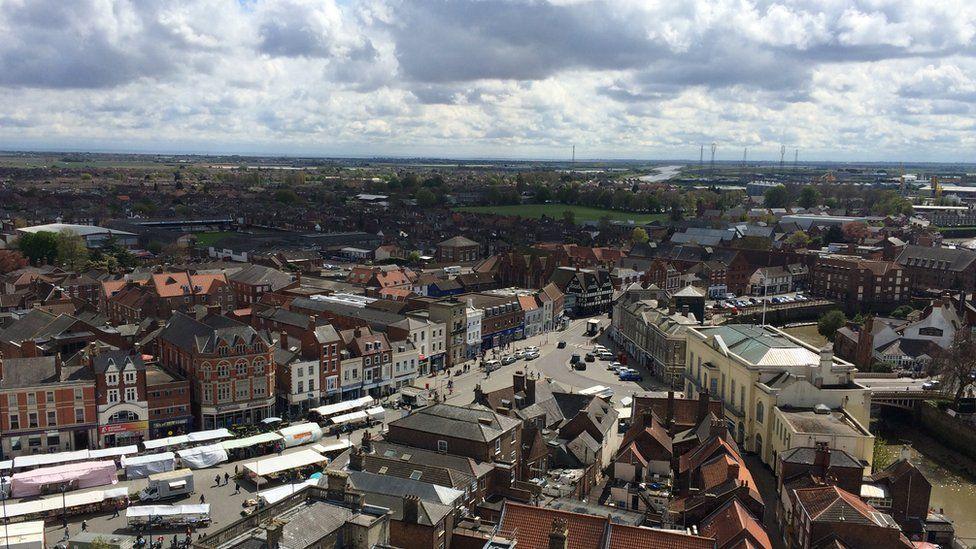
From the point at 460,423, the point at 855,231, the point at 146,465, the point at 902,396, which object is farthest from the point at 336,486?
the point at 855,231

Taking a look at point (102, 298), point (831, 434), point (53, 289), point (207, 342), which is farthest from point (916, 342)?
point (53, 289)

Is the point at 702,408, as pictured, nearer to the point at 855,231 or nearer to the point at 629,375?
the point at 629,375

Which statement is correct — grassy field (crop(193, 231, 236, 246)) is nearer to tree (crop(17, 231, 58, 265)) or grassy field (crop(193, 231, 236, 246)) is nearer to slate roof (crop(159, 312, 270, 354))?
tree (crop(17, 231, 58, 265))

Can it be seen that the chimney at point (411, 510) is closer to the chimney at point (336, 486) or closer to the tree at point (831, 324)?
the chimney at point (336, 486)

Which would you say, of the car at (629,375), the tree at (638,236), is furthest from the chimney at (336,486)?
the tree at (638,236)

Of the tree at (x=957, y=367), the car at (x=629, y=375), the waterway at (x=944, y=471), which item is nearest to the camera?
the waterway at (x=944, y=471)

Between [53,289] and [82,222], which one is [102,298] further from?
[82,222]
